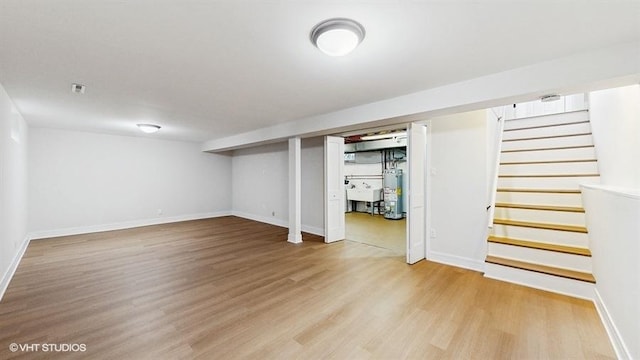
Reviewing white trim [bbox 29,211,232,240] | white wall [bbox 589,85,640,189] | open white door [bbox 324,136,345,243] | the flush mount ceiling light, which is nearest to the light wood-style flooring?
open white door [bbox 324,136,345,243]

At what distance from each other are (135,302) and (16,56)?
2386mm

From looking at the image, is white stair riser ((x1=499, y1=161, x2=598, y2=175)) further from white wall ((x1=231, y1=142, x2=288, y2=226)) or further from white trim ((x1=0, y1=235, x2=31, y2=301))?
white trim ((x1=0, y1=235, x2=31, y2=301))

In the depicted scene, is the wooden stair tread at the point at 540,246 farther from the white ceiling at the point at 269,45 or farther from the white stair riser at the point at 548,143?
the white ceiling at the point at 269,45

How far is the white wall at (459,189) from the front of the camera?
3389 mm

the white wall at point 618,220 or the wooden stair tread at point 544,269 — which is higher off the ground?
the white wall at point 618,220

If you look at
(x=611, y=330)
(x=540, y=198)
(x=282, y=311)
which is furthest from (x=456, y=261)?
(x=282, y=311)

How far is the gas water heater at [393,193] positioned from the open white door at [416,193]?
3.51 metres

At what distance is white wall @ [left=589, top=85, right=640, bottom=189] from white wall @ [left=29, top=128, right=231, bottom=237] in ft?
26.8

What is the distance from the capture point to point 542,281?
2760mm

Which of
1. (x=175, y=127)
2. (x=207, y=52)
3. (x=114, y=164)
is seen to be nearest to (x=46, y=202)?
(x=114, y=164)

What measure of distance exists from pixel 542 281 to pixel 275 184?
5401mm

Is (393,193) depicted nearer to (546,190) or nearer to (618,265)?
(546,190)

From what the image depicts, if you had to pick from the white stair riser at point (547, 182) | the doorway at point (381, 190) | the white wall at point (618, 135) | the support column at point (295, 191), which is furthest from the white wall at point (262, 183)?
the white wall at point (618, 135)

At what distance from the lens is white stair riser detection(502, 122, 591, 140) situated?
3.81m
